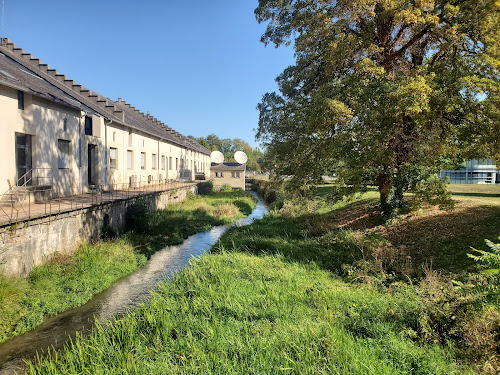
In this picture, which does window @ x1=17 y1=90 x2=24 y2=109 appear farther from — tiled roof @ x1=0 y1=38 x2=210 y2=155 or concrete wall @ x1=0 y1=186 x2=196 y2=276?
concrete wall @ x1=0 y1=186 x2=196 y2=276

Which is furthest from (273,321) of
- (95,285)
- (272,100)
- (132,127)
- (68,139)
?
(132,127)

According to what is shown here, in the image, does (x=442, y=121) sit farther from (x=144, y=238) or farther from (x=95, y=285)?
(x=144, y=238)

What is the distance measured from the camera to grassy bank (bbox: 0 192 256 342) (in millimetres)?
8688

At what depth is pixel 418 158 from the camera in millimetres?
11773

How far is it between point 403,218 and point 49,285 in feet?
44.1

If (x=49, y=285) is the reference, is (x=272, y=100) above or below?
above

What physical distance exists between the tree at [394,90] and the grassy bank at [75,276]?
8279 mm

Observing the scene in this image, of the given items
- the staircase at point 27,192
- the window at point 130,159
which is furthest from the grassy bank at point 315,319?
the window at point 130,159

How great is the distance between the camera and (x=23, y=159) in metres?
14.2

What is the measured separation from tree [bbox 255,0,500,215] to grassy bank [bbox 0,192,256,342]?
8279 millimetres

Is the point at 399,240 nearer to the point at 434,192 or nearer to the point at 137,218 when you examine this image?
the point at 434,192

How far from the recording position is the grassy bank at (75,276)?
8688 mm

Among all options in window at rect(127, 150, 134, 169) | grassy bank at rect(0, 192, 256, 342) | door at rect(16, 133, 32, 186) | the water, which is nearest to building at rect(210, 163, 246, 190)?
window at rect(127, 150, 134, 169)

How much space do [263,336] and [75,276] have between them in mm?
8626
